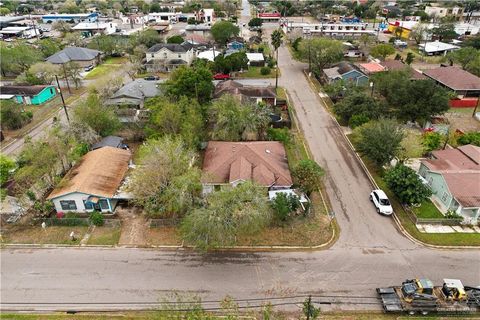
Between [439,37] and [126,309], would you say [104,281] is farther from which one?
[439,37]

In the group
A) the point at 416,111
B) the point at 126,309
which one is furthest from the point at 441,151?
the point at 126,309

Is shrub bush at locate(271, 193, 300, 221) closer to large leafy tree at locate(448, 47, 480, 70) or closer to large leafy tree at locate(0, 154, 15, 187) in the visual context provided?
large leafy tree at locate(0, 154, 15, 187)

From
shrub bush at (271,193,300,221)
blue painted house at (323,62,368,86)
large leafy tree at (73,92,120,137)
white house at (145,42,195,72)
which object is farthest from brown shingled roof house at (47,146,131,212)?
white house at (145,42,195,72)

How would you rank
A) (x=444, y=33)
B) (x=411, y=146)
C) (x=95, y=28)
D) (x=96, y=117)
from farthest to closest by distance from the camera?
1. (x=95, y=28)
2. (x=444, y=33)
3. (x=96, y=117)
4. (x=411, y=146)

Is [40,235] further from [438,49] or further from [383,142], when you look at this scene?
[438,49]

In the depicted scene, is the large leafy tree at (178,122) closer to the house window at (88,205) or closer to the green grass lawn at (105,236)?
the house window at (88,205)

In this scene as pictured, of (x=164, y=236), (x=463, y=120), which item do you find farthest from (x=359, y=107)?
(x=164, y=236)
